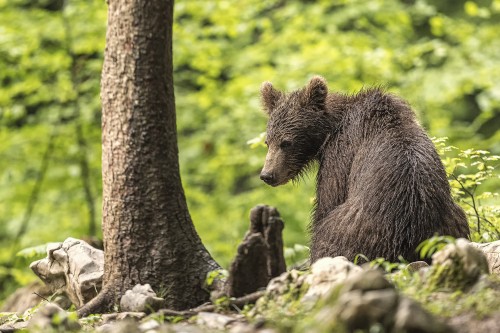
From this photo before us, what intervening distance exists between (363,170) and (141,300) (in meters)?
1.94

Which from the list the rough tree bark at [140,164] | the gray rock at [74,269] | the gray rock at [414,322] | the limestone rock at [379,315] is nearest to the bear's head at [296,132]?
the rough tree bark at [140,164]

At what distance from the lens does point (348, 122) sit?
6.11m

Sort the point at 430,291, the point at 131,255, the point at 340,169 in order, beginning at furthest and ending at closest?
1. the point at 340,169
2. the point at 131,255
3. the point at 430,291

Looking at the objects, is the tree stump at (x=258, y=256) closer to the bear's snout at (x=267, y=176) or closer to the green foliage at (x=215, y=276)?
the green foliage at (x=215, y=276)

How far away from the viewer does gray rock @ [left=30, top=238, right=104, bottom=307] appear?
5855 mm

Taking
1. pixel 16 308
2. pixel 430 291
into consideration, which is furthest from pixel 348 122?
pixel 16 308

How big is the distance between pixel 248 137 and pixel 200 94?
1.37m

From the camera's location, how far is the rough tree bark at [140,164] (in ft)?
17.6

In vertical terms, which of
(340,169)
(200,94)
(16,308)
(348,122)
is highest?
(200,94)

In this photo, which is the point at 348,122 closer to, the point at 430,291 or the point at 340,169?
the point at 340,169

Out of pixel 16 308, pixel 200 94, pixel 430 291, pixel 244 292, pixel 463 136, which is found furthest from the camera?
pixel 200 94

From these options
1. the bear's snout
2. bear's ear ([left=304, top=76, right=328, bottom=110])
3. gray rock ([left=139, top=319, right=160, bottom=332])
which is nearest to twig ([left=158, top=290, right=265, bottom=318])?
gray rock ([left=139, top=319, right=160, bottom=332])

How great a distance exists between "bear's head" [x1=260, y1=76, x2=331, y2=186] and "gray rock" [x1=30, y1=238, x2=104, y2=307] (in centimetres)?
164

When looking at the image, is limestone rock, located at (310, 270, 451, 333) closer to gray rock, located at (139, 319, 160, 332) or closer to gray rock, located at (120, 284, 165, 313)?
gray rock, located at (139, 319, 160, 332)
